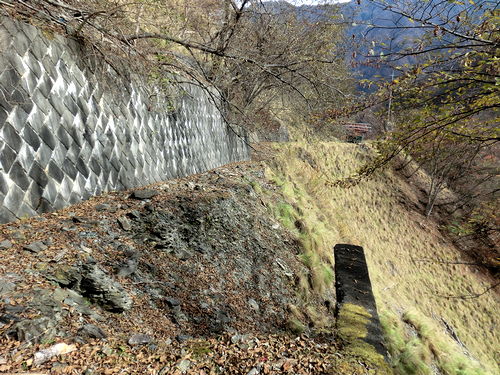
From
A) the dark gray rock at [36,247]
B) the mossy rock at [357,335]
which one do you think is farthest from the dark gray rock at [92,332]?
the mossy rock at [357,335]

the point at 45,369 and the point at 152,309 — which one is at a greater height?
the point at 45,369

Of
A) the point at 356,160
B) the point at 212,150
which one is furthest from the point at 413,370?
the point at 356,160

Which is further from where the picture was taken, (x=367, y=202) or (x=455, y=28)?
(x=367, y=202)

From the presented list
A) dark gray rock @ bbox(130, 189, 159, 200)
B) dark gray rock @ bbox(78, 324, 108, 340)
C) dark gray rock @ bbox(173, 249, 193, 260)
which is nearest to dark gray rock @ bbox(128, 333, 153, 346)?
Answer: dark gray rock @ bbox(78, 324, 108, 340)

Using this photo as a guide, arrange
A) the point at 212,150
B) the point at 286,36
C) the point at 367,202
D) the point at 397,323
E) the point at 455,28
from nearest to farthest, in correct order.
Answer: the point at 455,28
the point at 397,323
the point at 212,150
the point at 286,36
the point at 367,202

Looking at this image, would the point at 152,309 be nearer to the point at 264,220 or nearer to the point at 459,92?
the point at 264,220

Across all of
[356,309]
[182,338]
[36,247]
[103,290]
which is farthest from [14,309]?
[356,309]

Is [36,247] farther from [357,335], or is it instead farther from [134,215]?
[357,335]

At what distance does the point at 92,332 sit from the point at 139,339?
1.18 feet

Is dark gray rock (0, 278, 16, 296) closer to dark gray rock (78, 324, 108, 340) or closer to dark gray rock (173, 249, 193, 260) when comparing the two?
dark gray rock (78, 324, 108, 340)

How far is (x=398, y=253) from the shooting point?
48.5 feet

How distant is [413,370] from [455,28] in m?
4.39

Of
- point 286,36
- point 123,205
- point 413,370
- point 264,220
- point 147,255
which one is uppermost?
point 286,36

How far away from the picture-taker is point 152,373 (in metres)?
1.90
